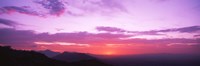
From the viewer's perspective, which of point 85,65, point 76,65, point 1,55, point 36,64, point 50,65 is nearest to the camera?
point 1,55

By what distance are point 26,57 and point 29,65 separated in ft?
33.9

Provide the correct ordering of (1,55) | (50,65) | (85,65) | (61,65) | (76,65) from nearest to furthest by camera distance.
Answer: (1,55), (50,65), (61,65), (76,65), (85,65)

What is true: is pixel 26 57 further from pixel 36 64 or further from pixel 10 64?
pixel 10 64

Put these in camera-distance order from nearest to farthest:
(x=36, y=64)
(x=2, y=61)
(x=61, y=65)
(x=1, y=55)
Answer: (x=2, y=61), (x=1, y=55), (x=36, y=64), (x=61, y=65)

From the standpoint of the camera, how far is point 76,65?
80.8 meters

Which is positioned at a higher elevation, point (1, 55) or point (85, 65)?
point (1, 55)

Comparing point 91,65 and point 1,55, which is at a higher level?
point 1,55

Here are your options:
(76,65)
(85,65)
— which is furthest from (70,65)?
(85,65)

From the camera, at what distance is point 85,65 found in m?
86.6

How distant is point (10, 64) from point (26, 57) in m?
15.6

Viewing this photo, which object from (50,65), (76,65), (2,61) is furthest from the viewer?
(76,65)

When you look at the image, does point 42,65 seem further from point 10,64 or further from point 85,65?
point 85,65

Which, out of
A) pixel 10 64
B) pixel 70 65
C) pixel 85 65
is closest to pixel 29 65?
pixel 10 64

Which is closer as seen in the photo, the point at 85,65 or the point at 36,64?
the point at 36,64
